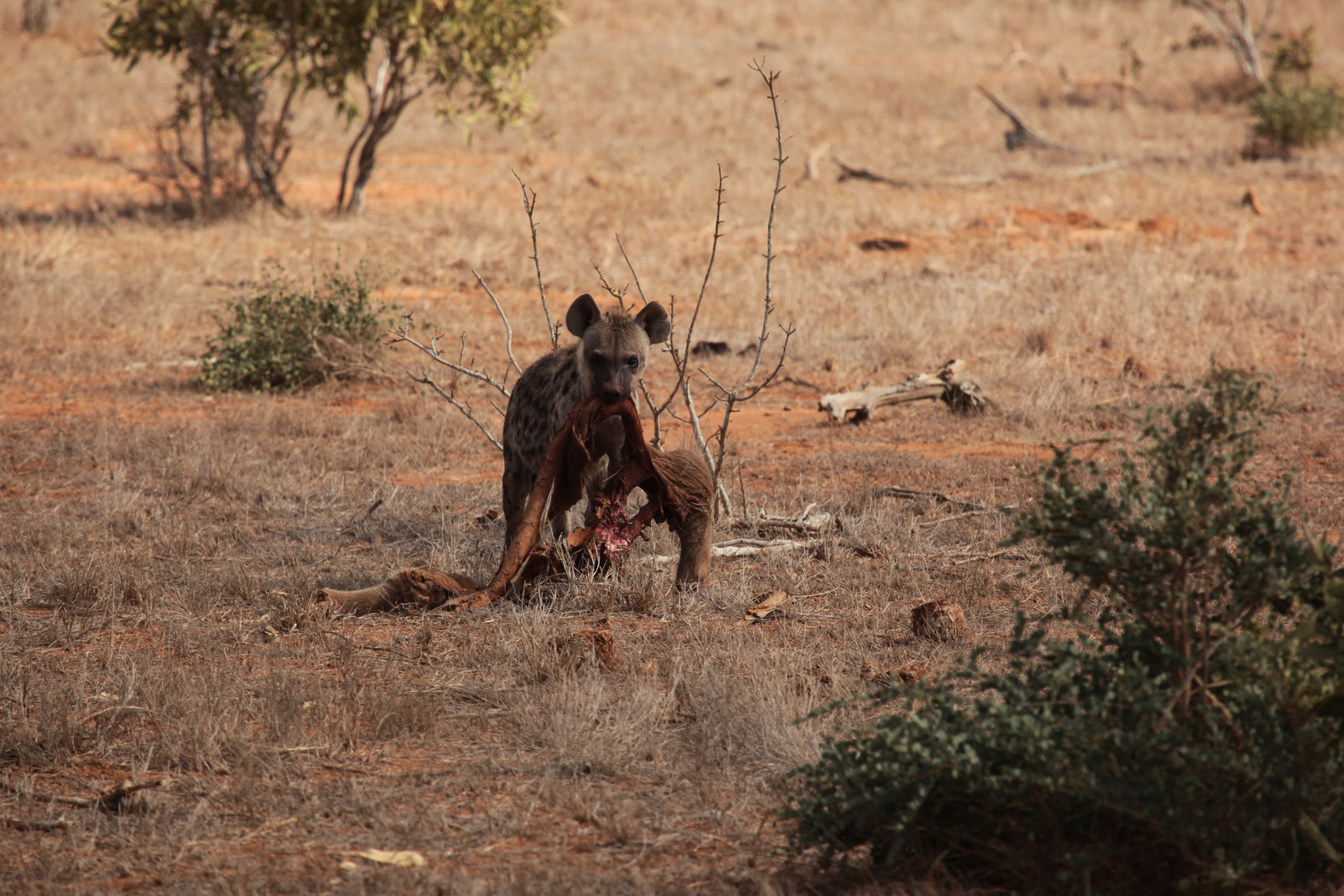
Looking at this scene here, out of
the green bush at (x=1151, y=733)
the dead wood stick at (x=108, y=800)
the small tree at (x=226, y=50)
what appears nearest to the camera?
the green bush at (x=1151, y=733)

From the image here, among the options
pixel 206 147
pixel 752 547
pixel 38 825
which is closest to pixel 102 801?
pixel 38 825

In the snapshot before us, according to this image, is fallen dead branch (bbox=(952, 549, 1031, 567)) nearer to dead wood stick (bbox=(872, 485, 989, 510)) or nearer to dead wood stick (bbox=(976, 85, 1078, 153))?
dead wood stick (bbox=(872, 485, 989, 510))

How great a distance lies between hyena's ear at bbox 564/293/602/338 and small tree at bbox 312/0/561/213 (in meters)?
10.5

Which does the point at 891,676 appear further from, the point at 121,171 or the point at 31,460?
the point at 121,171

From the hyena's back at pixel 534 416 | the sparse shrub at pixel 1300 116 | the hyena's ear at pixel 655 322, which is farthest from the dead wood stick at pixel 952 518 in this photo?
the sparse shrub at pixel 1300 116

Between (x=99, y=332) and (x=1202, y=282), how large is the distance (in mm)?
11733

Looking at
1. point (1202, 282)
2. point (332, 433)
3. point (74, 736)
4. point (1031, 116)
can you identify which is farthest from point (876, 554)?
point (1031, 116)

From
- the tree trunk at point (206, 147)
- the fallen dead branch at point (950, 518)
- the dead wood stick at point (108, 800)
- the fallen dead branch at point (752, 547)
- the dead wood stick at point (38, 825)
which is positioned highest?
the tree trunk at point (206, 147)

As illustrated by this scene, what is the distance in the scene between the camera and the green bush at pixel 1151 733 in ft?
9.09

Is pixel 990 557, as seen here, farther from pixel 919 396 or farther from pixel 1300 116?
pixel 1300 116

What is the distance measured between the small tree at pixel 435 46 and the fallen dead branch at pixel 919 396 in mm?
8526

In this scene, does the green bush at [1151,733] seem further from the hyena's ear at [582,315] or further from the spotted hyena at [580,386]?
the hyena's ear at [582,315]

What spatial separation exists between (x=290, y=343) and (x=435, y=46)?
788cm

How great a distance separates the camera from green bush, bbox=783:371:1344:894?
9.09ft
